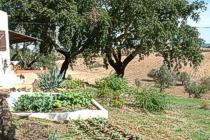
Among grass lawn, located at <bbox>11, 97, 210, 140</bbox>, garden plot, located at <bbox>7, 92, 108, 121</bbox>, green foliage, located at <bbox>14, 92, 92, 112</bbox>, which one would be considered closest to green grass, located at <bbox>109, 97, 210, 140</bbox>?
grass lawn, located at <bbox>11, 97, 210, 140</bbox>

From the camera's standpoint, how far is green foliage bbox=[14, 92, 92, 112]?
12016 mm

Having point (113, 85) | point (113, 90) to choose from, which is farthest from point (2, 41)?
point (113, 90)

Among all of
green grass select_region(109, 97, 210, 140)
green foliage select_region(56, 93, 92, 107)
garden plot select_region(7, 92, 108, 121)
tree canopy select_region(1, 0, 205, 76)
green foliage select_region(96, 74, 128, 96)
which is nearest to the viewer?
garden plot select_region(7, 92, 108, 121)

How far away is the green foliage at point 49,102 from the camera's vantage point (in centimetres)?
1202

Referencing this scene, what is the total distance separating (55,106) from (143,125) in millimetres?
2239

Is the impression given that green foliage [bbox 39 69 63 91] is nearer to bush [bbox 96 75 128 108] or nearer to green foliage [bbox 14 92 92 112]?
bush [bbox 96 75 128 108]

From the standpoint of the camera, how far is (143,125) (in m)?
12.6

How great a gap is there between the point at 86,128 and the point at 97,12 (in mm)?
16481

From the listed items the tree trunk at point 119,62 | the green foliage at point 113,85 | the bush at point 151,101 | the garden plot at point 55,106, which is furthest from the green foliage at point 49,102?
the tree trunk at point 119,62

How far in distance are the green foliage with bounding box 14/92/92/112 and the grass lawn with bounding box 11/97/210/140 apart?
2.43 ft

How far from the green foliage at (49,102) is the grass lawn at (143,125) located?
0.74 m

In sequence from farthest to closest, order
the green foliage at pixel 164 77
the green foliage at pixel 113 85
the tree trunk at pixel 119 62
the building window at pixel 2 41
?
the tree trunk at pixel 119 62
the green foliage at pixel 164 77
the building window at pixel 2 41
the green foliage at pixel 113 85

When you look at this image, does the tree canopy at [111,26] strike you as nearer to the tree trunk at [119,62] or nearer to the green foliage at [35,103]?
the tree trunk at [119,62]

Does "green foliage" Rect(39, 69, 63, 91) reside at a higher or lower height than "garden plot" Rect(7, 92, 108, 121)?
higher
